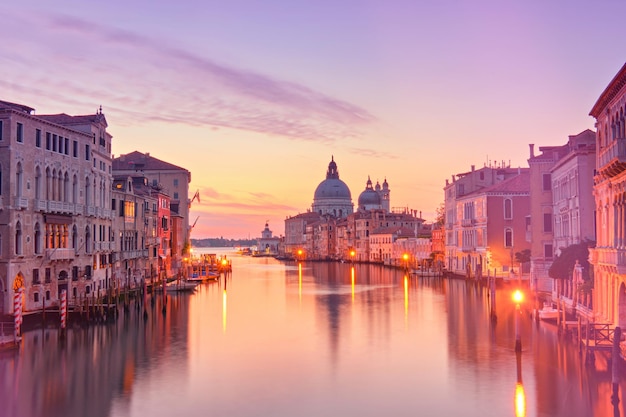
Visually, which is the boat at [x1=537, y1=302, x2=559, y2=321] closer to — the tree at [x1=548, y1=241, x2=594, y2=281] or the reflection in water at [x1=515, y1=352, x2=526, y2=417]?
the tree at [x1=548, y1=241, x2=594, y2=281]

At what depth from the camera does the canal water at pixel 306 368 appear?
661 inches

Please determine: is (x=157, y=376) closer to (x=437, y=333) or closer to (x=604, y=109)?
(x=437, y=333)

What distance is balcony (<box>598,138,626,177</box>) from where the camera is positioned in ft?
65.8

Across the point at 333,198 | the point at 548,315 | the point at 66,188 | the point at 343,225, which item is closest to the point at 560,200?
the point at 548,315

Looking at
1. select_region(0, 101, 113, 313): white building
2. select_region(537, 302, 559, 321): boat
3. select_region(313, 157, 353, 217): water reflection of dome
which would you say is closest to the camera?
select_region(0, 101, 113, 313): white building

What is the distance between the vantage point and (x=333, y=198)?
543ft

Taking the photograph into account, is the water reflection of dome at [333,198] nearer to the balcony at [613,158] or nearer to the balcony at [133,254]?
the balcony at [133,254]

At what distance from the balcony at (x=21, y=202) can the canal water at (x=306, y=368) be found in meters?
4.92

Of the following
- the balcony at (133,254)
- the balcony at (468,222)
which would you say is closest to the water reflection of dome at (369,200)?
the balcony at (468,222)

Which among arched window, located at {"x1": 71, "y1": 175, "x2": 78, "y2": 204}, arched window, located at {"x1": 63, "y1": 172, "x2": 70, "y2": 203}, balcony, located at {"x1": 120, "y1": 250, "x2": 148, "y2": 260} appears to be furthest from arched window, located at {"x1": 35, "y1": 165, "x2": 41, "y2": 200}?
balcony, located at {"x1": 120, "y1": 250, "x2": 148, "y2": 260}

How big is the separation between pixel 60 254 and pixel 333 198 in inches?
5321

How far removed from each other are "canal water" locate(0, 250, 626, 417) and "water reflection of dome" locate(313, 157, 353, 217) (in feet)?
424

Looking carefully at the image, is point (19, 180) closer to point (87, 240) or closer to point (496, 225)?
point (87, 240)

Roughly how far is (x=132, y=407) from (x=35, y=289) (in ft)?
47.6
